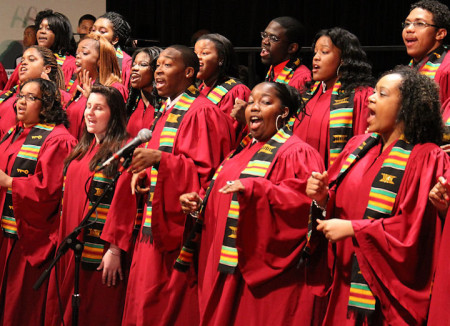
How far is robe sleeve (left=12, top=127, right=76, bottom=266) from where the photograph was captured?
5.34 metres

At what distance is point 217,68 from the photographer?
221 inches

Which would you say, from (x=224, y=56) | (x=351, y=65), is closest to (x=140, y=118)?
(x=224, y=56)

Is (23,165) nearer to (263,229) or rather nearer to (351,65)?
(263,229)

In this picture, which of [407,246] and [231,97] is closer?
[407,246]

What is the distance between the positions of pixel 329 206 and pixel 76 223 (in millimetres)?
1854

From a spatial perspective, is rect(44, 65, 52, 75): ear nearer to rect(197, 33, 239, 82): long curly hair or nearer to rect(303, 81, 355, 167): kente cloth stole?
rect(197, 33, 239, 82): long curly hair

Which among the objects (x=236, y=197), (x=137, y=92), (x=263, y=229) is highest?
(x=137, y=92)

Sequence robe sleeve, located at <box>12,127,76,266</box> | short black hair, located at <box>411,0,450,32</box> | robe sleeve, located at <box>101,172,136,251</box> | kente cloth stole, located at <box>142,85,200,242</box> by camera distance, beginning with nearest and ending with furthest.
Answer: kente cloth stole, located at <box>142,85,200,242</box>, robe sleeve, located at <box>101,172,136,251</box>, short black hair, located at <box>411,0,450,32</box>, robe sleeve, located at <box>12,127,76,266</box>

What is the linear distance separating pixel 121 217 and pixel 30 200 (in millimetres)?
858

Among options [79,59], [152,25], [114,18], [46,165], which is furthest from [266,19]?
[46,165]

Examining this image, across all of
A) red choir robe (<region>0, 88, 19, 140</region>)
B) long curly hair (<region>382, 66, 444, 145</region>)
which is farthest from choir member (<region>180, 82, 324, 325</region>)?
red choir robe (<region>0, 88, 19, 140</region>)

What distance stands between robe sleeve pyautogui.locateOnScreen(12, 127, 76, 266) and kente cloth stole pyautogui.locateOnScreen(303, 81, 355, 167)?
1.84 m

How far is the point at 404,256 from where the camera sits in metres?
3.55

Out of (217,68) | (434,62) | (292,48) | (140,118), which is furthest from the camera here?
(292,48)
